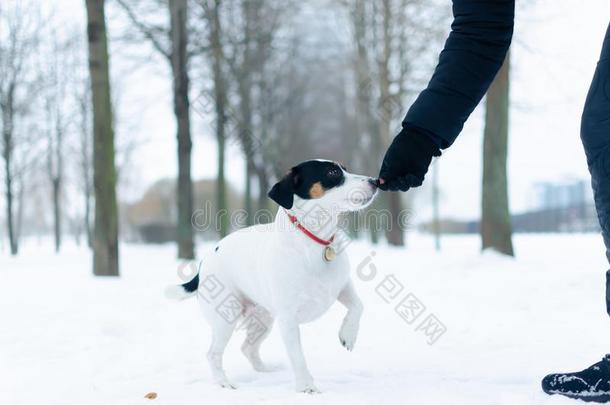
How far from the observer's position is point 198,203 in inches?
2058

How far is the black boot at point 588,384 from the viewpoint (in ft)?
10.3

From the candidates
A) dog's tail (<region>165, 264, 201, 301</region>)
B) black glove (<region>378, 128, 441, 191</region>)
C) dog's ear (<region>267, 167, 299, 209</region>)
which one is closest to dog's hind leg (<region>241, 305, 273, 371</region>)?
dog's tail (<region>165, 264, 201, 301</region>)

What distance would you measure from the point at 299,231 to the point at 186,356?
2.08m

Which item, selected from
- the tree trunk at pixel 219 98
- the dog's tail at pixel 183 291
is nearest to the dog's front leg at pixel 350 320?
the dog's tail at pixel 183 291

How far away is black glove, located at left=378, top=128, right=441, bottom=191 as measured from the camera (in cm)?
282

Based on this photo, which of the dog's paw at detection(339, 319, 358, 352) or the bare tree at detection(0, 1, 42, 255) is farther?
the bare tree at detection(0, 1, 42, 255)

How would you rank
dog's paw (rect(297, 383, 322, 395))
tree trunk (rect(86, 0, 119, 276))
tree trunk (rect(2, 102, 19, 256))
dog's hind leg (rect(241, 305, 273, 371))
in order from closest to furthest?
dog's paw (rect(297, 383, 322, 395)) → dog's hind leg (rect(241, 305, 273, 371)) → tree trunk (rect(86, 0, 119, 276)) → tree trunk (rect(2, 102, 19, 256))

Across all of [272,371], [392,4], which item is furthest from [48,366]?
[392,4]

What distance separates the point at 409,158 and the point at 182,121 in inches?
467

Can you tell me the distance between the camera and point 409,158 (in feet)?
9.26

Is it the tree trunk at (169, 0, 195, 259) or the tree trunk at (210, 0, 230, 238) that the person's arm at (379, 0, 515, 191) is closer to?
the tree trunk at (169, 0, 195, 259)

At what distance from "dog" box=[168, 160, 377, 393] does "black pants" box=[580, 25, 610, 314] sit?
4.17 feet

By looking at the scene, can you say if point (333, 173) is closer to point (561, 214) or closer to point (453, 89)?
point (453, 89)

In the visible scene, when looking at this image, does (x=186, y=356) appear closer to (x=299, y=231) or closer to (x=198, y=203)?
(x=299, y=231)
